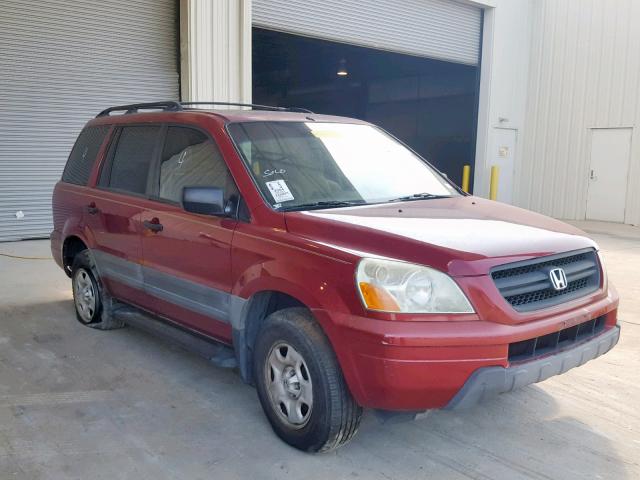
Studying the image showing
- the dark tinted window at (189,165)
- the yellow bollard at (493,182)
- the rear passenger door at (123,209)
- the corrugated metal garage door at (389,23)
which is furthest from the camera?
the yellow bollard at (493,182)

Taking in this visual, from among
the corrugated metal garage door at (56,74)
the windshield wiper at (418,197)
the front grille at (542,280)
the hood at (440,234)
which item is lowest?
the front grille at (542,280)

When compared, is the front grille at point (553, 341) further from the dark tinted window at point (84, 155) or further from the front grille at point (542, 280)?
the dark tinted window at point (84, 155)

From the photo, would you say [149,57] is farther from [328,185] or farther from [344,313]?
[344,313]

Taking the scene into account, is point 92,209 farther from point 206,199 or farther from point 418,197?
point 418,197

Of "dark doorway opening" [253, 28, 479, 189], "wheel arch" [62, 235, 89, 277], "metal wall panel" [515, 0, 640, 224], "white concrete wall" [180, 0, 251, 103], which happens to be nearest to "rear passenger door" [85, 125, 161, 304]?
"wheel arch" [62, 235, 89, 277]

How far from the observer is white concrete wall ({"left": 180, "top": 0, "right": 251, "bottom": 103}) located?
1020 cm

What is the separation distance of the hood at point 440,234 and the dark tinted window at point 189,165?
71cm

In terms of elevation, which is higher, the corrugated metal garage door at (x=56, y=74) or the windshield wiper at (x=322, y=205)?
the corrugated metal garage door at (x=56, y=74)

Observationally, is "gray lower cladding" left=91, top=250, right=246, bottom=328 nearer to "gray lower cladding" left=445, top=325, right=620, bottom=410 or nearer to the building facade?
"gray lower cladding" left=445, top=325, right=620, bottom=410

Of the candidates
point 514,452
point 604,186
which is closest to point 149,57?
point 514,452

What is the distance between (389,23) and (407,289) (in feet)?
37.0

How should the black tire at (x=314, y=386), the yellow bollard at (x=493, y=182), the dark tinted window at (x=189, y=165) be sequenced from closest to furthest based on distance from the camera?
the black tire at (x=314, y=386), the dark tinted window at (x=189, y=165), the yellow bollard at (x=493, y=182)

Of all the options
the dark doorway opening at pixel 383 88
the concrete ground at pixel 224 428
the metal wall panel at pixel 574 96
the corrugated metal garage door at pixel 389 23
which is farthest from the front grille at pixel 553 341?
the dark doorway opening at pixel 383 88

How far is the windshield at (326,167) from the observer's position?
365cm
